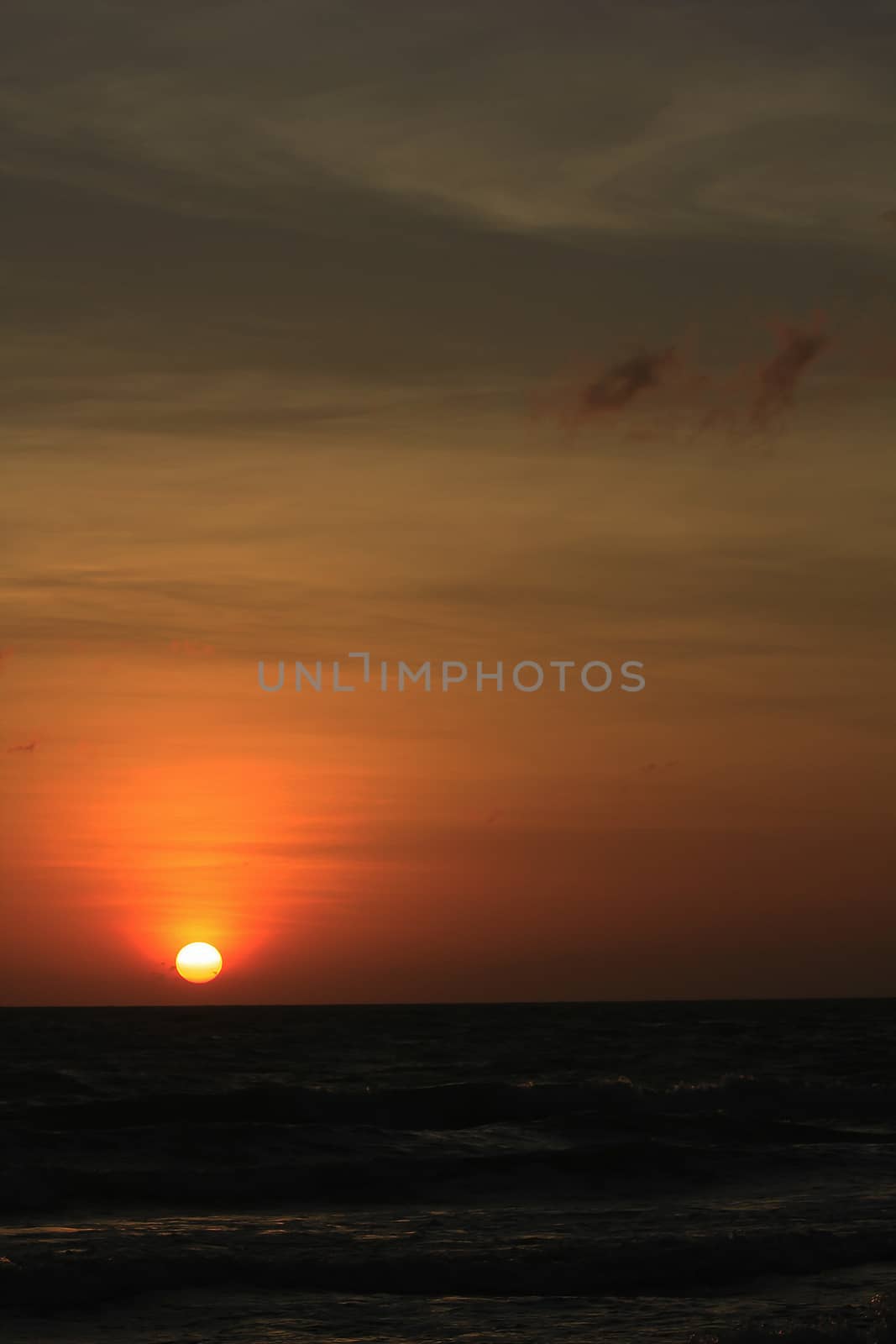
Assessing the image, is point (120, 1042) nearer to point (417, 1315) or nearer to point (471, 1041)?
point (471, 1041)

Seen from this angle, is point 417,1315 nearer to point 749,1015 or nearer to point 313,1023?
point 313,1023

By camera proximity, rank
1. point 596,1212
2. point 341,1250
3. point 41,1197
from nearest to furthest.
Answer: point 341,1250
point 596,1212
point 41,1197

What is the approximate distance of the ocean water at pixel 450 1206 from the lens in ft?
58.2

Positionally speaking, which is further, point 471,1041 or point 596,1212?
point 471,1041

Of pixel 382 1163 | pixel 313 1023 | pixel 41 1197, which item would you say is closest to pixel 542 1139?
pixel 382 1163

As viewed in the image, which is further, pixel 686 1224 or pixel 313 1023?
pixel 313 1023

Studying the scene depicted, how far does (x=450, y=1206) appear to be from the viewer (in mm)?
26062

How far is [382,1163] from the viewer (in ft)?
101

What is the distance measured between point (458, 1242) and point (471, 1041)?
196 ft

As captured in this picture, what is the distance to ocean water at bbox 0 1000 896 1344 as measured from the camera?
17.8m

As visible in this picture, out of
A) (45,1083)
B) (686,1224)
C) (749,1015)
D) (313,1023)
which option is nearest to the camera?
(686,1224)

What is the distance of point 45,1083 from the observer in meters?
51.8

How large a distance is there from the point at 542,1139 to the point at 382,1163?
203 inches

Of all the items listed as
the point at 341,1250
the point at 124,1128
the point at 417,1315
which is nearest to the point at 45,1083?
the point at 124,1128
